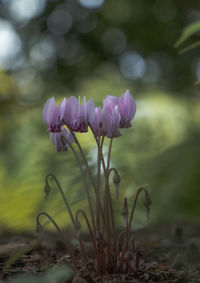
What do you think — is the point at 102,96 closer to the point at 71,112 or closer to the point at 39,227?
the point at 71,112

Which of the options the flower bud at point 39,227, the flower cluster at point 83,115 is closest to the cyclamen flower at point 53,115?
the flower cluster at point 83,115

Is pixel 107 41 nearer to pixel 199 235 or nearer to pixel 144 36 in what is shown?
pixel 144 36

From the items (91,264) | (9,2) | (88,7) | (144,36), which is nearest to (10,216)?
(91,264)

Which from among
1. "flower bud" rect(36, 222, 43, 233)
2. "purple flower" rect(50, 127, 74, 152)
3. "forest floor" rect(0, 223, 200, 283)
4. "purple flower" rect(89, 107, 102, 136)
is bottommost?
"forest floor" rect(0, 223, 200, 283)

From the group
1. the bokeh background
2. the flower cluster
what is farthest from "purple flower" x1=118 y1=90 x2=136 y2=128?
the bokeh background

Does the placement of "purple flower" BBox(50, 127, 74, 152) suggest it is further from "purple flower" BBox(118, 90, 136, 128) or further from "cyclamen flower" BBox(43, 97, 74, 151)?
"purple flower" BBox(118, 90, 136, 128)

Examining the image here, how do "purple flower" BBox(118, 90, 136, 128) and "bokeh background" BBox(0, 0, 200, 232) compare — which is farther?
"purple flower" BBox(118, 90, 136, 128)
